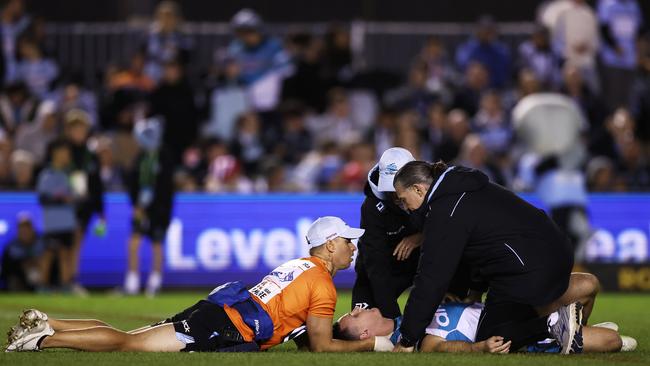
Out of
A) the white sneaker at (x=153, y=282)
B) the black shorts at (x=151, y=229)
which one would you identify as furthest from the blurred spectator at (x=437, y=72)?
the white sneaker at (x=153, y=282)

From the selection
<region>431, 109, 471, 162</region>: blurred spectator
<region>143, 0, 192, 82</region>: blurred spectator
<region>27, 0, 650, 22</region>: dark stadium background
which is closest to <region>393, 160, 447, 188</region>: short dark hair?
<region>431, 109, 471, 162</region>: blurred spectator

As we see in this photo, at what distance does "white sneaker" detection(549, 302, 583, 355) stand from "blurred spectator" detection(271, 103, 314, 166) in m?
11.7

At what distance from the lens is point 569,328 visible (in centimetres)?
988

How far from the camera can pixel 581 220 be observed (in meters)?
19.1

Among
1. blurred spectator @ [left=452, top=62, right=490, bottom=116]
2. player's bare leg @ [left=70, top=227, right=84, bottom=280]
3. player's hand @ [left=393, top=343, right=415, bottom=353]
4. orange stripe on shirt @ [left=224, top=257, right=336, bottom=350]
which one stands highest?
blurred spectator @ [left=452, top=62, right=490, bottom=116]

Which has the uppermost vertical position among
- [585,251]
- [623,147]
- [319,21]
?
[319,21]

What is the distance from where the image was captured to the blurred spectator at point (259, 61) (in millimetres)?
21953

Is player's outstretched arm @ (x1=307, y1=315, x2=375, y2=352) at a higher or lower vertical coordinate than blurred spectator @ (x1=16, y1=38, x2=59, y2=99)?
lower

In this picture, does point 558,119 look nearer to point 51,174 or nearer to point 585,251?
point 585,251

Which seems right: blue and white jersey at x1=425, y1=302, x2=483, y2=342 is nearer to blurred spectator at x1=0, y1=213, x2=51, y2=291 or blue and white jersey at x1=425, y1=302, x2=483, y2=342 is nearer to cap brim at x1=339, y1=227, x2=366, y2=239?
cap brim at x1=339, y1=227, x2=366, y2=239

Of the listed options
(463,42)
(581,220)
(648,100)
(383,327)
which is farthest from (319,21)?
(383,327)

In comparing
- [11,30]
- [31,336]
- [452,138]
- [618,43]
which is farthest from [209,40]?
[31,336]

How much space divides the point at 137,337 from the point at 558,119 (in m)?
10.5

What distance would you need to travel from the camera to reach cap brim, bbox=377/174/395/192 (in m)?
10.4
